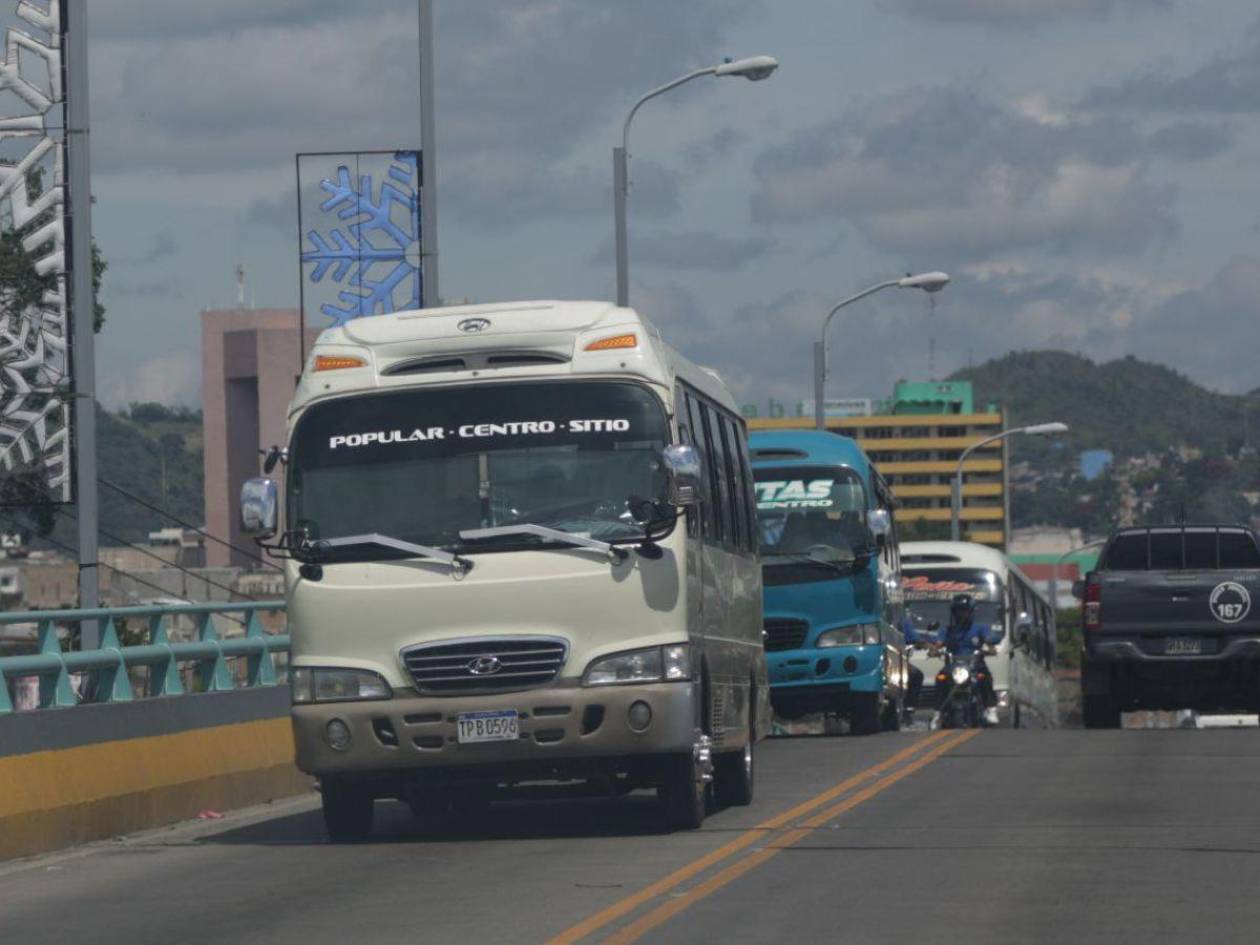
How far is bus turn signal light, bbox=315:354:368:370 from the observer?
14.9 meters

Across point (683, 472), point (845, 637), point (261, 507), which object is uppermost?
point (683, 472)

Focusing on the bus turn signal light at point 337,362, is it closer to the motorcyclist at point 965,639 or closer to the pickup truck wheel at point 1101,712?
the pickup truck wheel at point 1101,712

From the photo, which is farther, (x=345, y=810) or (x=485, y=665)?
Result: (x=345, y=810)

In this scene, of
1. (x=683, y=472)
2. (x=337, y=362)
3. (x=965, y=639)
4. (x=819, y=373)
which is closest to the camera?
(x=683, y=472)

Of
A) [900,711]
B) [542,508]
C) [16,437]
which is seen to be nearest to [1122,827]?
[542,508]

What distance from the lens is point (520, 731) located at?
14094 millimetres

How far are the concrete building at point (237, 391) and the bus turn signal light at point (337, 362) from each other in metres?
145

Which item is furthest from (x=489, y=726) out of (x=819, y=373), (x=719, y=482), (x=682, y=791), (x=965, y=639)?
(x=819, y=373)

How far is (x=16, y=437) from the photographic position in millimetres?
25266

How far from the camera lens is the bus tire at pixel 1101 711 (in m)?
27.5

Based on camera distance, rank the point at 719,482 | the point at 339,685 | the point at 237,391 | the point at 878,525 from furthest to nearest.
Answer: the point at 237,391 → the point at 878,525 → the point at 719,482 → the point at 339,685

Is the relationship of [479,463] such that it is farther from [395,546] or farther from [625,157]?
[625,157]

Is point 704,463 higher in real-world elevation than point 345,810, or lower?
higher

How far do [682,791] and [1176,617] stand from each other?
12547 millimetres
